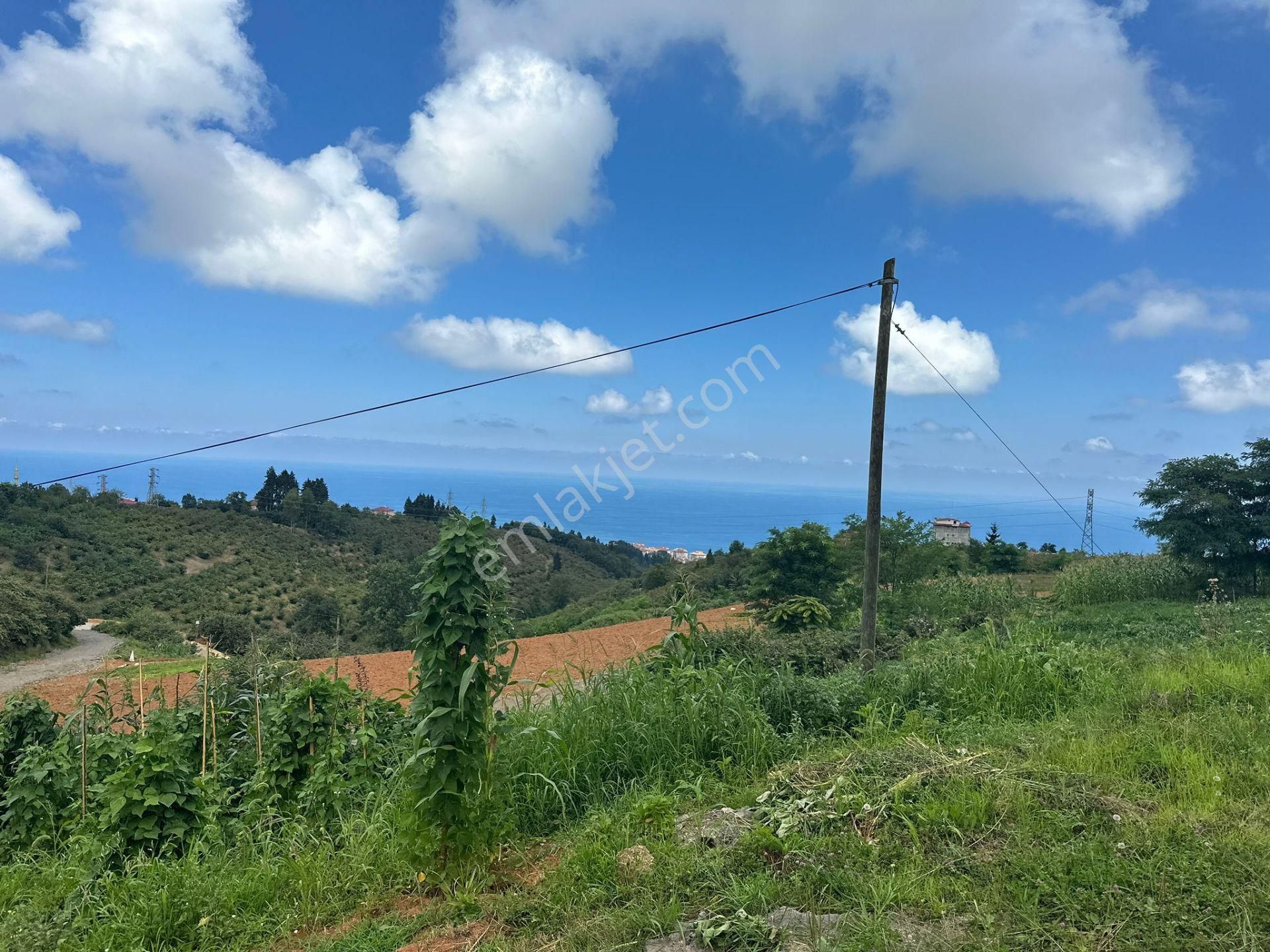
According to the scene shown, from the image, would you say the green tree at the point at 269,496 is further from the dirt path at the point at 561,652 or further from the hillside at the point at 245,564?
the dirt path at the point at 561,652

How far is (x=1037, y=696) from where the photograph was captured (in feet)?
17.0

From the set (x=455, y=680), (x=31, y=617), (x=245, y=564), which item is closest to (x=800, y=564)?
(x=455, y=680)

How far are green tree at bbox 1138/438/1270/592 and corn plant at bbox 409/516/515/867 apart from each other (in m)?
13.1

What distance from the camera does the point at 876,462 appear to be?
636 cm

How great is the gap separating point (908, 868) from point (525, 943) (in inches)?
58.7

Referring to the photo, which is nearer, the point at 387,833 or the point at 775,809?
the point at 775,809

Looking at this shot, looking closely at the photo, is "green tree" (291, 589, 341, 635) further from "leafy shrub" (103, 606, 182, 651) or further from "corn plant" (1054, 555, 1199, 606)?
"corn plant" (1054, 555, 1199, 606)

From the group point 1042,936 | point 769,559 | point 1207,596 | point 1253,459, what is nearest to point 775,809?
point 1042,936

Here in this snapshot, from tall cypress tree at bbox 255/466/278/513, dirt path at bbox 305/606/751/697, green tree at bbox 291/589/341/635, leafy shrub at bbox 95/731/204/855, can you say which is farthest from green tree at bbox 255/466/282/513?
leafy shrub at bbox 95/731/204/855

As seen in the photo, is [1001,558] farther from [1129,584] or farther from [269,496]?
[269,496]

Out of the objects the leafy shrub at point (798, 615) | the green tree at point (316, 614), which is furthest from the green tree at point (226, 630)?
the leafy shrub at point (798, 615)

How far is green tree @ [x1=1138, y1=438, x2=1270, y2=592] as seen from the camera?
38.5 ft

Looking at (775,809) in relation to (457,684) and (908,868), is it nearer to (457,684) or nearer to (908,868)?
(908,868)

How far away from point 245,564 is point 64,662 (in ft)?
49.1
